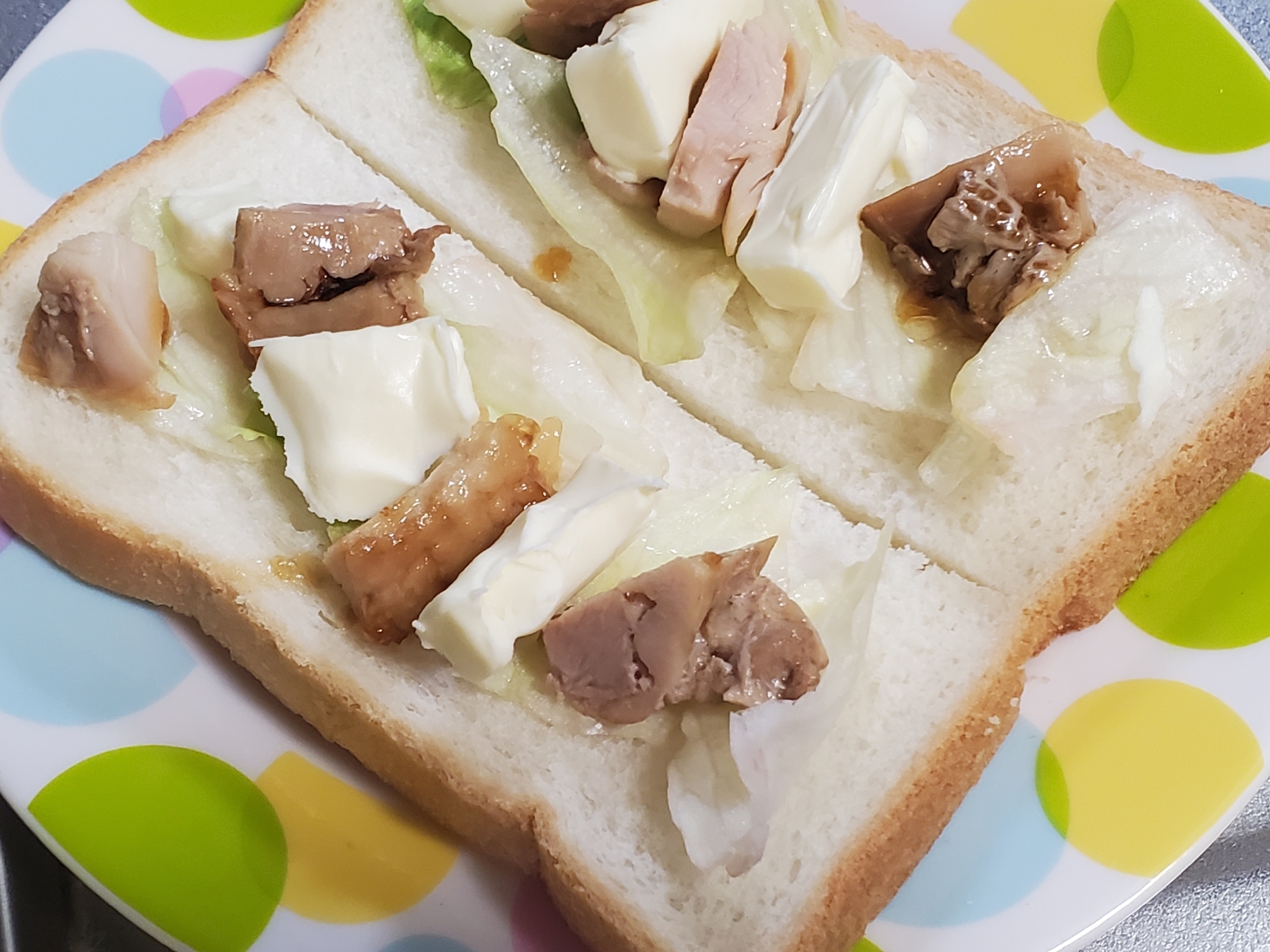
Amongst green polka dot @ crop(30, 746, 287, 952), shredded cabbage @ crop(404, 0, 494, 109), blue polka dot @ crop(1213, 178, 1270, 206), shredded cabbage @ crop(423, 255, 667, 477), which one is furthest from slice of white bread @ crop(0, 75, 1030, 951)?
blue polka dot @ crop(1213, 178, 1270, 206)

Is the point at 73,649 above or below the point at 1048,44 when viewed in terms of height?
below

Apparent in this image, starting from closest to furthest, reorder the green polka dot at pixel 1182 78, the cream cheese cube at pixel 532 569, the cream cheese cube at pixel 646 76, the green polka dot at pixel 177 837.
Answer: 1. the cream cheese cube at pixel 532 569
2. the green polka dot at pixel 177 837
3. the cream cheese cube at pixel 646 76
4. the green polka dot at pixel 1182 78

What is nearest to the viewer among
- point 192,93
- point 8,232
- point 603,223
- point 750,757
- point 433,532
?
point 750,757

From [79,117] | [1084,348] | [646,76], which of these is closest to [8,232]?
[79,117]

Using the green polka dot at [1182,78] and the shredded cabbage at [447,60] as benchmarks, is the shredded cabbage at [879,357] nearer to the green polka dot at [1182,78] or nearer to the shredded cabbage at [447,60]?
the green polka dot at [1182,78]

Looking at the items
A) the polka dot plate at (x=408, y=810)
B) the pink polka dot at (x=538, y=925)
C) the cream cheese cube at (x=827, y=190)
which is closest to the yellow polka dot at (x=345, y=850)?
the polka dot plate at (x=408, y=810)

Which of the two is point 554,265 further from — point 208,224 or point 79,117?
point 79,117
